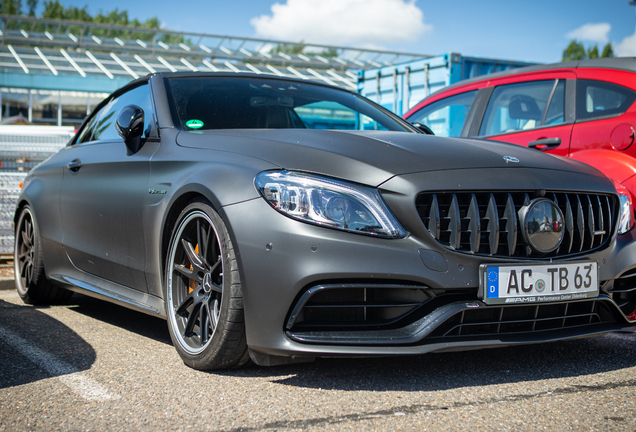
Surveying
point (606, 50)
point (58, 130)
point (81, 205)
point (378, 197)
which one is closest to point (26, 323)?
point (81, 205)

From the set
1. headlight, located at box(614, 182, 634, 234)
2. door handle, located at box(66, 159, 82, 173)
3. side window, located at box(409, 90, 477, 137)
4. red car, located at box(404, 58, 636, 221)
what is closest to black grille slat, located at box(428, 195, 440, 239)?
headlight, located at box(614, 182, 634, 234)

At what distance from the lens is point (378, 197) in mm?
A: 2518

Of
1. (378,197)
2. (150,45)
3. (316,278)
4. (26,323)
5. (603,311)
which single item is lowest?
(26,323)

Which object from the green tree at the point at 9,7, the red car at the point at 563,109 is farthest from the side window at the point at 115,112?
the green tree at the point at 9,7

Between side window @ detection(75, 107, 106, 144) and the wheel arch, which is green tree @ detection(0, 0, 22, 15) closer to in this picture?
side window @ detection(75, 107, 106, 144)

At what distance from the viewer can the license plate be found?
2555 millimetres

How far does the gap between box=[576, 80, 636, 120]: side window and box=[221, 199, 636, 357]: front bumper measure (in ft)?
7.46

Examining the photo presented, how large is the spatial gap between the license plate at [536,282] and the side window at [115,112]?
200 centimetres

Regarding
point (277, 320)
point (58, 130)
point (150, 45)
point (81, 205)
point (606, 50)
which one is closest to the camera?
point (277, 320)

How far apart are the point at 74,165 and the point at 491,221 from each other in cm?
281

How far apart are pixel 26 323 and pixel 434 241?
2.85 m

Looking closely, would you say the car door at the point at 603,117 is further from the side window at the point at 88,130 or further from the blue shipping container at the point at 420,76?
the blue shipping container at the point at 420,76

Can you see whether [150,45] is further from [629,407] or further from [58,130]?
[629,407]

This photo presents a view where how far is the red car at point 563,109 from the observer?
4172 millimetres
